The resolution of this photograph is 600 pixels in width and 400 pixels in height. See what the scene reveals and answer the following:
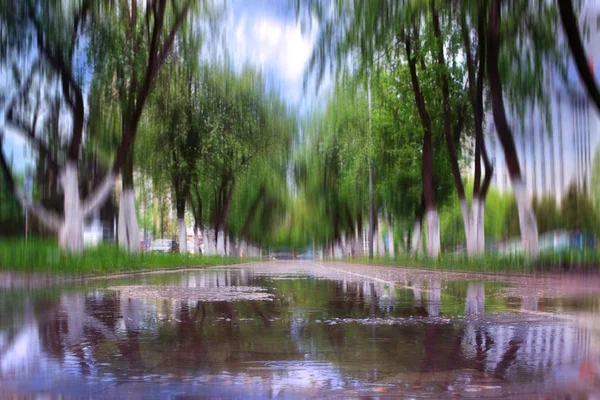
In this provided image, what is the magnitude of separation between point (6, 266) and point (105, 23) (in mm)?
10411

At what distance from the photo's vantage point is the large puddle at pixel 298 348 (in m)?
4.85

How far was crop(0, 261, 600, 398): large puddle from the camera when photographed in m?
4.85

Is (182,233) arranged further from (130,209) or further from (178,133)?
(130,209)

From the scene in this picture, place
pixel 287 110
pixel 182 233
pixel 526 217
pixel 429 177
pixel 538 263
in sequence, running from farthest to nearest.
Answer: pixel 287 110 < pixel 182 233 < pixel 429 177 < pixel 526 217 < pixel 538 263

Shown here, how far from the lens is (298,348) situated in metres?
6.48

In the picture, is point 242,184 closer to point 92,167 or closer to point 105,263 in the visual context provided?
point 92,167

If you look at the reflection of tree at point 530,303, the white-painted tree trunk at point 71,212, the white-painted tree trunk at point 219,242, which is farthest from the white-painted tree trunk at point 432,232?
the reflection of tree at point 530,303

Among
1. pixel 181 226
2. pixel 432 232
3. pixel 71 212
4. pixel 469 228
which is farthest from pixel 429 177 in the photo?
pixel 71 212

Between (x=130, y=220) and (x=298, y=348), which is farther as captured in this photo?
(x=130, y=220)

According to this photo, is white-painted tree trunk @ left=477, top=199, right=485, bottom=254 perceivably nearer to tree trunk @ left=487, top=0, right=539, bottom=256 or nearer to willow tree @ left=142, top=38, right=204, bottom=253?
tree trunk @ left=487, top=0, right=539, bottom=256

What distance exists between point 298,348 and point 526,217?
1722 cm

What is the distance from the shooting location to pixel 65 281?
1748 centimetres

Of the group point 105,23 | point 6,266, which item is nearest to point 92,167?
point 105,23

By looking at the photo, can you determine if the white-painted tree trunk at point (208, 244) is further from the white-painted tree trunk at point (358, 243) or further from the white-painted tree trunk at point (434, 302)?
the white-painted tree trunk at point (434, 302)
